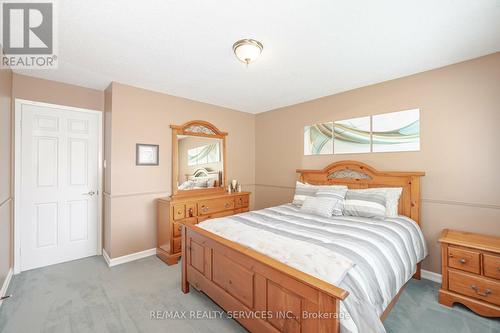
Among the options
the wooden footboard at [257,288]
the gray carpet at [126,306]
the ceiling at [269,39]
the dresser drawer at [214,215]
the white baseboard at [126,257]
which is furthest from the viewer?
the dresser drawer at [214,215]

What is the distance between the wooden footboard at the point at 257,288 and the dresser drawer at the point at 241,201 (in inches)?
65.8

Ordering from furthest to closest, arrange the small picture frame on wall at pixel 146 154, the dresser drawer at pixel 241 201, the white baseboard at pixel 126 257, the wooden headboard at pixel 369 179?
the dresser drawer at pixel 241 201, the small picture frame on wall at pixel 146 154, the white baseboard at pixel 126 257, the wooden headboard at pixel 369 179

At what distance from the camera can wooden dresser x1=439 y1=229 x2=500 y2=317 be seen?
6.32 feet

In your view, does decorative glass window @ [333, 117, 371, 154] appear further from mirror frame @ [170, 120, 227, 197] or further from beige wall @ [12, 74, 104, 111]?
beige wall @ [12, 74, 104, 111]

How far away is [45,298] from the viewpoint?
7.39 feet

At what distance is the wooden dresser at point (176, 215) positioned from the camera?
10.3 feet

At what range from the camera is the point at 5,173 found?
2441 mm

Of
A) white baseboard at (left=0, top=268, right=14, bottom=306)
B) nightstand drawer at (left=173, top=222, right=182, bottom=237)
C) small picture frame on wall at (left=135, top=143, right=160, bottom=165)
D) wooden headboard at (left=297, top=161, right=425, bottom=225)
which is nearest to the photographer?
white baseboard at (left=0, top=268, right=14, bottom=306)

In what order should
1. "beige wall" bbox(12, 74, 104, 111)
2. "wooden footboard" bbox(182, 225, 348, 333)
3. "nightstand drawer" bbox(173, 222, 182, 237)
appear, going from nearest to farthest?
"wooden footboard" bbox(182, 225, 348, 333) < "beige wall" bbox(12, 74, 104, 111) < "nightstand drawer" bbox(173, 222, 182, 237)

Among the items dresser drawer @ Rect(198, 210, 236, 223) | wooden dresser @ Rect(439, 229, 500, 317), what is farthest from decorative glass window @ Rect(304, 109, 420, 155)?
dresser drawer @ Rect(198, 210, 236, 223)

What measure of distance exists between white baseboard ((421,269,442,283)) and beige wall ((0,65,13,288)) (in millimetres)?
4676

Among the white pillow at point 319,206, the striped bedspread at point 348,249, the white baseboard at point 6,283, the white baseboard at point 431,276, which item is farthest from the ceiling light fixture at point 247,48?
the white baseboard at point 6,283

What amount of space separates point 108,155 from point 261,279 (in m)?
2.84

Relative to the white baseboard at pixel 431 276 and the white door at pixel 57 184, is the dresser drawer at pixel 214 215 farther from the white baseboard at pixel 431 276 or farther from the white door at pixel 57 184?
the white baseboard at pixel 431 276
